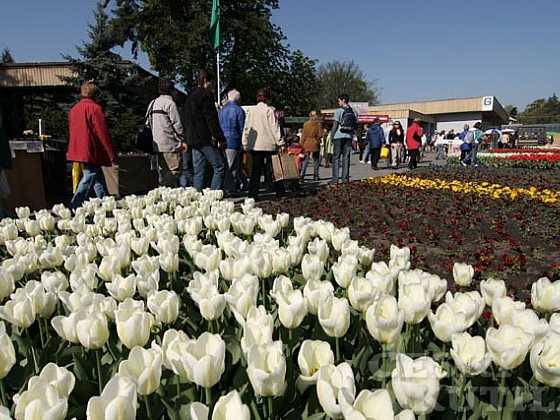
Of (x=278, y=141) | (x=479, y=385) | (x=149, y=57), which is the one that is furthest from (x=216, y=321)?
(x=149, y=57)

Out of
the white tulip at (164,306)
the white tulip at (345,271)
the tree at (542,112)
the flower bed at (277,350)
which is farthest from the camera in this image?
the tree at (542,112)

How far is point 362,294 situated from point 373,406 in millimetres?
724

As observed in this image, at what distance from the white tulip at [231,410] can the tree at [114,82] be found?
1272 cm

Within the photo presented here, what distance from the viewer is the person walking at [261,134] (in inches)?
289

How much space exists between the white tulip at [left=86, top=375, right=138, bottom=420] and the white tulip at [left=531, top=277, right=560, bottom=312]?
1.47 meters

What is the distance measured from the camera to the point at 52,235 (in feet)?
13.1

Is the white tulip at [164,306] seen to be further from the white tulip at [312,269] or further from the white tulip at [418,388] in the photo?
the white tulip at [418,388]

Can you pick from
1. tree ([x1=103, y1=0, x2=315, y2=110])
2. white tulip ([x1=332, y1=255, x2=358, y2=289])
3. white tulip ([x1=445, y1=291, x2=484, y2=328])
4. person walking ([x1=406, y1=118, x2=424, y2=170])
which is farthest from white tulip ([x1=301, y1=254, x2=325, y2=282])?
tree ([x1=103, y1=0, x2=315, y2=110])

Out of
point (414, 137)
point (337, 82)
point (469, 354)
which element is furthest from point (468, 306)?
point (337, 82)

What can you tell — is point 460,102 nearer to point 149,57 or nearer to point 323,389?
point 149,57

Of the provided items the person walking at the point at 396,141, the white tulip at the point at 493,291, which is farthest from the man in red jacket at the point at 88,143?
the person walking at the point at 396,141

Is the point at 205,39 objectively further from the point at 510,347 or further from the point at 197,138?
the point at 510,347

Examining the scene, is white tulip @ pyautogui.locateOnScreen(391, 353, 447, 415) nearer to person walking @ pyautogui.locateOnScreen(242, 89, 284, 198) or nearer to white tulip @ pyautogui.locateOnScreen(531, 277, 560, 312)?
white tulip @ pyautogui.locateOnScreen(531, 277, 560, 312)

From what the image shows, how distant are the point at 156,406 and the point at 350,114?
8.47 m
